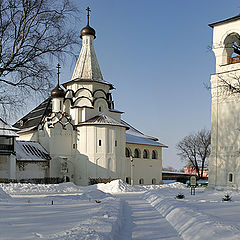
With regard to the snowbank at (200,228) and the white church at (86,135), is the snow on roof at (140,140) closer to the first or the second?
the white church at (86,135)

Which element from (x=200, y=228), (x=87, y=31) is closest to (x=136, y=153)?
(x=87, y=31)

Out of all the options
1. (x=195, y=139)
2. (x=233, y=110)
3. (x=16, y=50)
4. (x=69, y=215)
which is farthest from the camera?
(x=195, y=139)

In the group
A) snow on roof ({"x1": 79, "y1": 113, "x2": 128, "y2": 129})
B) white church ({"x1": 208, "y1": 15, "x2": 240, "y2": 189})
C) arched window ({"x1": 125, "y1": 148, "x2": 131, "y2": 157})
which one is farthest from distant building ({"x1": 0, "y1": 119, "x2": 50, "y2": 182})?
white church ({"x1": 208, "y1": 15, "x2": 240, "y2": 189})

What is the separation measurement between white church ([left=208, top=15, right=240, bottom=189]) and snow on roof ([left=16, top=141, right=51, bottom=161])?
17857 millimetres

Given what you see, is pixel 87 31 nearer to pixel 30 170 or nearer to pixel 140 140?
pixel 140 140

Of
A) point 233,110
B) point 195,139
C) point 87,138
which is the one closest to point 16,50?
point 233,110

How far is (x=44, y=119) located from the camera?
40.7 meters

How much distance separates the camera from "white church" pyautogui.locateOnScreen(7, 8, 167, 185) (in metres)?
38.7

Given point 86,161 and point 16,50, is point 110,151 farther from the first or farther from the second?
point 16,50

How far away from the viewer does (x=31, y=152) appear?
3809 centimetres

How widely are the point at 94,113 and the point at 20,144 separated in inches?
354

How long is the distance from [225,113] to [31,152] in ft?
67.1

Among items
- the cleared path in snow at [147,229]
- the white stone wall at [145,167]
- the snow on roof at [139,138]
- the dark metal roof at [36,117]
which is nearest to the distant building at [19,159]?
the dark metal roof at [36,117]

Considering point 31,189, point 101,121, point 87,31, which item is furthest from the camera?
point 87,31
